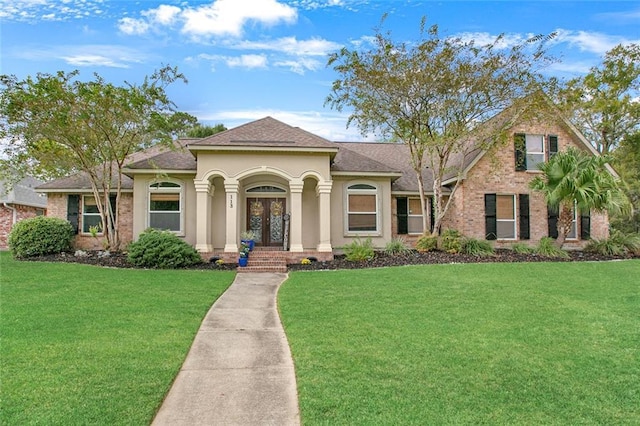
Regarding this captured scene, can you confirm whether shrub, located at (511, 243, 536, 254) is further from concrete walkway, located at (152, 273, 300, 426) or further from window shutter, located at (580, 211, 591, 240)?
concrete walkway, located at (152, 273, 300, 426)

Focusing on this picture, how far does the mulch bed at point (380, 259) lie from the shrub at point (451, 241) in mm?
376

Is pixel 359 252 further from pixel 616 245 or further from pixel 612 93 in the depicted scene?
pixel 612 93

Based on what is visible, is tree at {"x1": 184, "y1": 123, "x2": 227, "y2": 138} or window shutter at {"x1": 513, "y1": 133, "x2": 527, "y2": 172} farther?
tree at {"x1": 184, "y1": 123, "x2": 227, "y2": 138}

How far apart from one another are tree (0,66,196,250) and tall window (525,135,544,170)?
13.7 m

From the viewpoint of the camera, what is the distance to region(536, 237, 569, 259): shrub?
15625mm

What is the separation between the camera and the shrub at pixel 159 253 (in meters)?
13.4

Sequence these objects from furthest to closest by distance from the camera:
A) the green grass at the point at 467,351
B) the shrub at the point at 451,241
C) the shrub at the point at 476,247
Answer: the shrub at the point at 451,241, the shrub at the point at 476,247, the green grass at the point at 467,351

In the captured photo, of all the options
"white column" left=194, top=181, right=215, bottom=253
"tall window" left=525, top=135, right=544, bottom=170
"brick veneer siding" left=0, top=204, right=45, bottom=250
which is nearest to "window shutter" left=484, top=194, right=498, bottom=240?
"tall window" left=525, top=135, right=544, bottom=170

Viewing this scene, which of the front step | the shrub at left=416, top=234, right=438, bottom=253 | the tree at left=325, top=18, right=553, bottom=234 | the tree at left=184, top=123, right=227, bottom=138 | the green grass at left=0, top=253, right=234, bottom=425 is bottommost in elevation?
the green grass at left=0, top=253, right=234, bottom=425

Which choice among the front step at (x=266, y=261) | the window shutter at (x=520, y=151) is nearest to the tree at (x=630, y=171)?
the window shutter at (x=520, y=151)

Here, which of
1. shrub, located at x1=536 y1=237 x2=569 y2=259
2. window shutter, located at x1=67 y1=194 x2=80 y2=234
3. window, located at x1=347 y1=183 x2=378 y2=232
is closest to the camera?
shrub, located at x1=536 y1=237 x2=569 y2=259

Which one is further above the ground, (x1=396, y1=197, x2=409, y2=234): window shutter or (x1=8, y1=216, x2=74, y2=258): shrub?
(x1=396, y1=197, x2=409, y2=234): window shutter

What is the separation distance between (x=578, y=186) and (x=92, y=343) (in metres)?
15.6

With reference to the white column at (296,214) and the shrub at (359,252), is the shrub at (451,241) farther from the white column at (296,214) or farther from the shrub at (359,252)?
the white column at (296,214)
